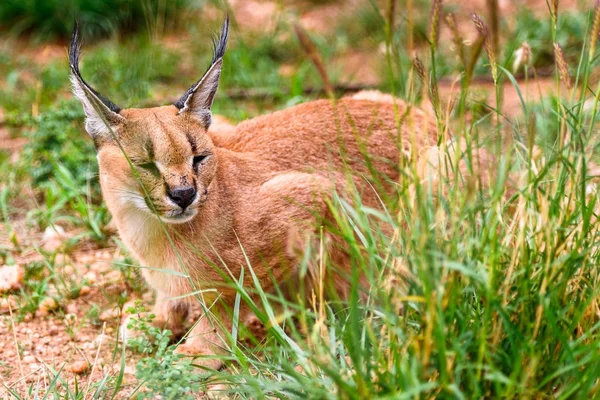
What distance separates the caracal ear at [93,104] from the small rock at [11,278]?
1040mm

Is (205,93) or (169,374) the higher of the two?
(205,93)

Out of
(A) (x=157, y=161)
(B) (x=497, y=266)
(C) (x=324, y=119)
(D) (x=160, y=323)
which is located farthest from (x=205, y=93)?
(B) (x=497, y=266)

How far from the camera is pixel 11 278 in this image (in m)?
4.29

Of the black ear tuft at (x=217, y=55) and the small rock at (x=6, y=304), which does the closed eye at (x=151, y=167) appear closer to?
the black ear tuft at (x=217, y=55)

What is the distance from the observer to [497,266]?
2834mm

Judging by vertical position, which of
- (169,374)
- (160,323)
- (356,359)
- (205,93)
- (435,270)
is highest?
(205,93)

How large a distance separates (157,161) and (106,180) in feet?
1.17

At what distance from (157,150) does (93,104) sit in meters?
0.33

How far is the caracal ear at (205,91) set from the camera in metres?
3.67

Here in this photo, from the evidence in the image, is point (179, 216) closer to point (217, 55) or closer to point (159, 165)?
point (159, 165)

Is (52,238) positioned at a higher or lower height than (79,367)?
higher

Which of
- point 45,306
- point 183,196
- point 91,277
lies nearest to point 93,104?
point 183,196

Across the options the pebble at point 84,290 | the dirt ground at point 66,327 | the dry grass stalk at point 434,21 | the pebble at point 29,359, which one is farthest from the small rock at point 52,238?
the dry grass stalk at point 434,21

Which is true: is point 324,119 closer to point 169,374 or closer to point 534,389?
point 169,374
